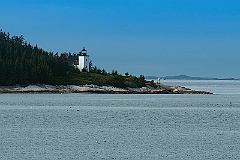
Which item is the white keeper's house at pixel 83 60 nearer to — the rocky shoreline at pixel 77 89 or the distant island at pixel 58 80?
the distant island at pixel 58 80

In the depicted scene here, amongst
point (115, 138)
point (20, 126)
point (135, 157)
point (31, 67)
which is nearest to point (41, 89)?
point (31, 67)

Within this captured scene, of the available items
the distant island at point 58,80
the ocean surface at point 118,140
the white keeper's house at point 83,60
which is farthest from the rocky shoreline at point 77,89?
the ocean surface at point 118,140

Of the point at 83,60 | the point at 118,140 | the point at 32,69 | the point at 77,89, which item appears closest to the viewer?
the point at 118,140

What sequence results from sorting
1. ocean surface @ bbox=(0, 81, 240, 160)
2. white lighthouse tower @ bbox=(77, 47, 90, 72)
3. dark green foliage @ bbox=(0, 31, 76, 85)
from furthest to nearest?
white lighthouse tower @ bbox=(77, 47, 90, 72) → dark green foliage @ bbox=(0, 31, 76, 85) → ocean surface @ bbox=(0, 81, 240, 160)

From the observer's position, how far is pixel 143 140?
138 feet

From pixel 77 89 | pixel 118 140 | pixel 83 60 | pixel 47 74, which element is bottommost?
pixel 118 140

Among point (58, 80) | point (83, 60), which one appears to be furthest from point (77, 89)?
point (83, 60)

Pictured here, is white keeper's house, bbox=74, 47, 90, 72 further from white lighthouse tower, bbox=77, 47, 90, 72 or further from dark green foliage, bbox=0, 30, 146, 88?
dark green foliage, bbox=0, 30, 146, 88

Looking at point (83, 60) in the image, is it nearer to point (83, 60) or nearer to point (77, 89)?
point (83, 60)

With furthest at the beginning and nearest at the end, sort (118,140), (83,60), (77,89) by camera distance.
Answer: (83,60) < (77,89) < (118,140)

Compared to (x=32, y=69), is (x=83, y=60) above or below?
above

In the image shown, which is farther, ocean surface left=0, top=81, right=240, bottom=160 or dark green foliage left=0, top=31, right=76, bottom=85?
dark green foliage left=0, top=31, right=76, bottom=85

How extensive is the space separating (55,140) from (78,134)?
4.68 m

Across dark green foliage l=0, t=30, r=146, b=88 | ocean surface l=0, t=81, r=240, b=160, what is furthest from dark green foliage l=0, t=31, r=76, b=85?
ocean surface l=0, t=81, r=240, b=160
